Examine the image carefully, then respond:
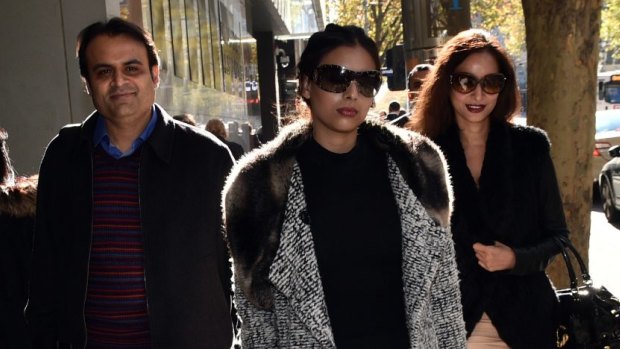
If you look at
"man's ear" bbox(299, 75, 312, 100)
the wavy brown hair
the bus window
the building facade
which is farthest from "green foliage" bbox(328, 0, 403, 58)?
"man's ear" bbox(299, 75, 312, 100)

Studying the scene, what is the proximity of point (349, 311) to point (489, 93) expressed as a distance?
4.72ft

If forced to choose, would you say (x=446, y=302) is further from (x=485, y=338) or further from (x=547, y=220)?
(x=547, y=220)

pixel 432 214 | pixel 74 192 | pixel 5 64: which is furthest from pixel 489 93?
pixel 5 64

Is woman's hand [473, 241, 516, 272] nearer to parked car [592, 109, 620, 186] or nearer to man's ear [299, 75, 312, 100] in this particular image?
man's ear [299, 75, 312, 100]

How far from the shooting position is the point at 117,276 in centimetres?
324

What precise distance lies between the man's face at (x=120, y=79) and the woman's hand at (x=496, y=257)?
4.68ft

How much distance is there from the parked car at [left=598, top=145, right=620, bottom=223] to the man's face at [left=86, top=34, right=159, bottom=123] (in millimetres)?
11531

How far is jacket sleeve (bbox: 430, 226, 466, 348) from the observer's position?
119 inches

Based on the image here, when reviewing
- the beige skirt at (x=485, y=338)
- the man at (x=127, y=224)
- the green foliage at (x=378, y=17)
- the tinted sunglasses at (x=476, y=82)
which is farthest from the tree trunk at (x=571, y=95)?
the green foliage at (x=378, y=17)

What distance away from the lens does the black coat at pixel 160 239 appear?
3240 mm

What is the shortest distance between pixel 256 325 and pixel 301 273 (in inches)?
8.7

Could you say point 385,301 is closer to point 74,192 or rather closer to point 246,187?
point 246,187

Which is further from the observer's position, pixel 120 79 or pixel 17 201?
pixel 17 201

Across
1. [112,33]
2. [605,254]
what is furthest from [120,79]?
[605,254]
